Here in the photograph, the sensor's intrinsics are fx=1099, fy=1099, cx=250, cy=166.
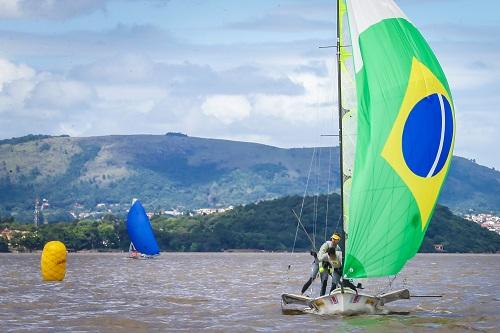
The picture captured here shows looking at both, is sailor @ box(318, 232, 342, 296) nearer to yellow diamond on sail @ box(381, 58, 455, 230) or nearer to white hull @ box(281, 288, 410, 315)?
A: white hull @ box(281, 288, 410, 315)

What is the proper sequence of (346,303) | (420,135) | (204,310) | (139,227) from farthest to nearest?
1. (139,227)
2. (204,310)
3. (346,303)
4. (420,135)

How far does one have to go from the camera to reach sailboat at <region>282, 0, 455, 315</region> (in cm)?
4212

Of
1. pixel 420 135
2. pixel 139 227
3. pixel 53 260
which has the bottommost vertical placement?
pixel 53 260

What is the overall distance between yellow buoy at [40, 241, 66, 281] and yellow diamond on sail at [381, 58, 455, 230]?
134 ft

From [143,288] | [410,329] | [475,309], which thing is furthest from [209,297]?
[410,329]

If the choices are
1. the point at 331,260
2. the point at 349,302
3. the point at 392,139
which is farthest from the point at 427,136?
the point at 349,302

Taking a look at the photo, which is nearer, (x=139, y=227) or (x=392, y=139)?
(x=392, y=139)

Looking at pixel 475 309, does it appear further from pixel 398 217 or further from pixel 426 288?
pixel 426 288

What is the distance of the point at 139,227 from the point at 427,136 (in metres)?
106

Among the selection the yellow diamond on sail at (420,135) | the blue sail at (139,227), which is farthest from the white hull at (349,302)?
the blue sail at (139,227)

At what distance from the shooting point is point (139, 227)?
14538 centimetres

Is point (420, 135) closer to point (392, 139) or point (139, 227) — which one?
point (392, 139)

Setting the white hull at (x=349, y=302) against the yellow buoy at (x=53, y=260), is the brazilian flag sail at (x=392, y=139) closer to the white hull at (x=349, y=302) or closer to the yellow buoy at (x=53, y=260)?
the white hull at (x=349, y=302)

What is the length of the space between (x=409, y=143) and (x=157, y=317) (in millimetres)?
14955
